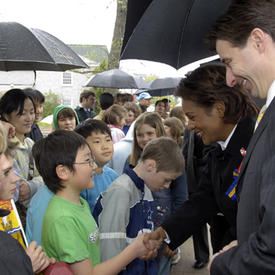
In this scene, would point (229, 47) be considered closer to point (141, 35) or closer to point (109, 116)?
point (141, 35)

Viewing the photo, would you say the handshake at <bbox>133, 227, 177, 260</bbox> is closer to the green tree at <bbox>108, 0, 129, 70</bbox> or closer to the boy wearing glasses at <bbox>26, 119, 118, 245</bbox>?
the boy wearing glasses at <bbox>26, 119, 118, 245</bbox>

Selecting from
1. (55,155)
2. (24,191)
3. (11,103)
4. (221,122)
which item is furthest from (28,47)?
(221,122)

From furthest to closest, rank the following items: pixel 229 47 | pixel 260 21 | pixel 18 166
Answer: pixel 18 166 → pixel 229 47 → pixel 260 21

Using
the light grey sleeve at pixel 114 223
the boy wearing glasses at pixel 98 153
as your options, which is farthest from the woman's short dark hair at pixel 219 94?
the boy wearing glasses at pixel 98 153

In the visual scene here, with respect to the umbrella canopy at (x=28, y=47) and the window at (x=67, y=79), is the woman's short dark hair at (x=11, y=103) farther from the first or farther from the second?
the window at (x=67, y=79)

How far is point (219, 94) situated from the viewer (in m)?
2.25

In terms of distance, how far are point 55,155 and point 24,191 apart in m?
1.05

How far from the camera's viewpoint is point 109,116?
547 centimetres

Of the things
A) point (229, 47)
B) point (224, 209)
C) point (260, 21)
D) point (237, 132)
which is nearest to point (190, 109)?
point (237, 132)

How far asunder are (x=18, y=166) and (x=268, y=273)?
9.07ft

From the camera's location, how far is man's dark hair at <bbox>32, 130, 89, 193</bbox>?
7.34 feet

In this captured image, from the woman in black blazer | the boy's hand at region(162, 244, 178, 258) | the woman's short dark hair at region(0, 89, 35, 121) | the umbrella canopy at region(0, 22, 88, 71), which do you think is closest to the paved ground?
the boy's hand at region(162, 244, 178, 258)

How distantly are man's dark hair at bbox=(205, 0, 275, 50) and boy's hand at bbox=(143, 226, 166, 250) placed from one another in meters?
1.45

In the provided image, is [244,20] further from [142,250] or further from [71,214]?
[142,250]
